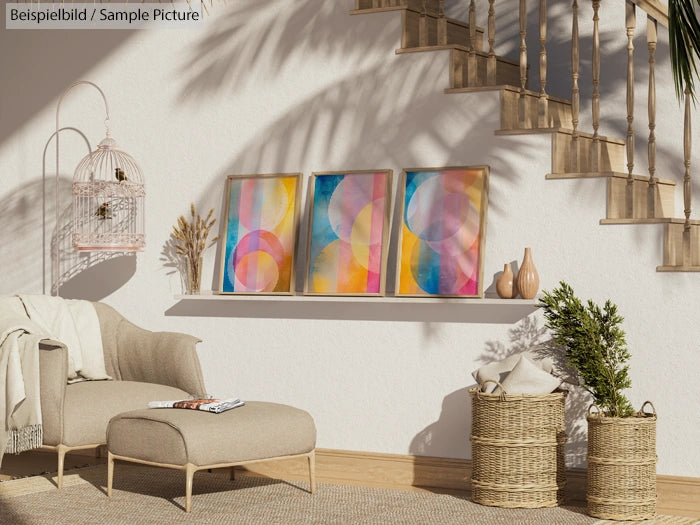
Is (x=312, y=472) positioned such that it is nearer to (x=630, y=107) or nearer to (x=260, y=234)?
(x=260, y=234)

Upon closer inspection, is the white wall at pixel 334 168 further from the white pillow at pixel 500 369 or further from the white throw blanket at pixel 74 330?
the white throw blanket at pixel 74 330

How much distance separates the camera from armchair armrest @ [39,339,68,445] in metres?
4.82

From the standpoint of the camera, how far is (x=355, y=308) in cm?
528

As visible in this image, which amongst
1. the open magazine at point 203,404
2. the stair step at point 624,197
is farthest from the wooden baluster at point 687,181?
the open magazine at point 203,404

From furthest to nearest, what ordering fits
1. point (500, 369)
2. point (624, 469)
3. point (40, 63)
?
point (40, 63) < point (500, 369) < point (624, 469)

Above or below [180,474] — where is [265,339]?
above

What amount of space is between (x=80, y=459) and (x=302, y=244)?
1688mm

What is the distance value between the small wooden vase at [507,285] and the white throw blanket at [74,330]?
6.61ft

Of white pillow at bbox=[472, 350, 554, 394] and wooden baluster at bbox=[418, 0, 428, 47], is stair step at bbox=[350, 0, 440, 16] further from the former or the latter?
white pillow at bbox=[472, 350, 554, 394]

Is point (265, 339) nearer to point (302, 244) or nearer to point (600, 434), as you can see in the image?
point (302, 244)

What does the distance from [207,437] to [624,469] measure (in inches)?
64.9

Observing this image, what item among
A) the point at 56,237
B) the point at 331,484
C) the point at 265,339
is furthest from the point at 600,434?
the point at 56,237

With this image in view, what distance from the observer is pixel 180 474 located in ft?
17.8

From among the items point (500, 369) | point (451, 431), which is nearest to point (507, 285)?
point (500, 369)
